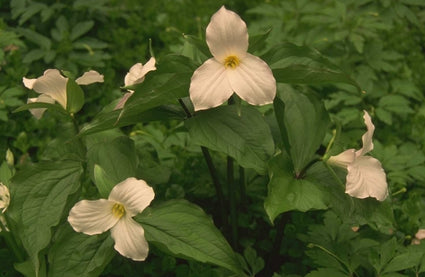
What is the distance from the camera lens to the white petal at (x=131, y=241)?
1223 mm

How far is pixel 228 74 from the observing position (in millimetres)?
Answer: 1235

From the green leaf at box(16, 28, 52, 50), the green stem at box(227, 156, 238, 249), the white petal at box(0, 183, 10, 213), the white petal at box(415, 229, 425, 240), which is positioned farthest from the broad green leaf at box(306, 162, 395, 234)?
the green leaf at box(16, 28, 52, 50)

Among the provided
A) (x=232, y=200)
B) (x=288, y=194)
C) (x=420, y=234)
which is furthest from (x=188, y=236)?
(x=420, y=234)

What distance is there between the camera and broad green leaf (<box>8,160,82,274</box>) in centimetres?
129

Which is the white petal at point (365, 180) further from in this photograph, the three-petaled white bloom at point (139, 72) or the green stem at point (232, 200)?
the three-petaled white bloom at point (139, 72)

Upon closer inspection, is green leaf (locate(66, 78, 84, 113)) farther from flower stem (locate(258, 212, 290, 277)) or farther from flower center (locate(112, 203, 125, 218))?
flower stem (locate(258, 212, 290, 277))

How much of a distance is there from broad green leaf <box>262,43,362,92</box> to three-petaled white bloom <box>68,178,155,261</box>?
0.40 meters

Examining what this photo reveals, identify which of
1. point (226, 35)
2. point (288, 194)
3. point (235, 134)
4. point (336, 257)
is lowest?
point (336, 257)

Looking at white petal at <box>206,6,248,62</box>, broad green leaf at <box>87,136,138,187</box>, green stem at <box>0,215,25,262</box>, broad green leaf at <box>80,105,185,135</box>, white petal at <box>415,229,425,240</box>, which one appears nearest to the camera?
white petal at <box>206,6,248,62</box>

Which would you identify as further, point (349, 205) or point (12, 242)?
point (12, 242)

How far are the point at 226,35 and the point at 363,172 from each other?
449mm

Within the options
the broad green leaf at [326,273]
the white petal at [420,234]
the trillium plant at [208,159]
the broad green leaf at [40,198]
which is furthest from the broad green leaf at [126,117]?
the white petal at [420,234]

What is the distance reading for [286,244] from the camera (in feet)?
5.82

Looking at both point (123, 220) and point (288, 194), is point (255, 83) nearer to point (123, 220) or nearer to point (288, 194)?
point (288, 194)
